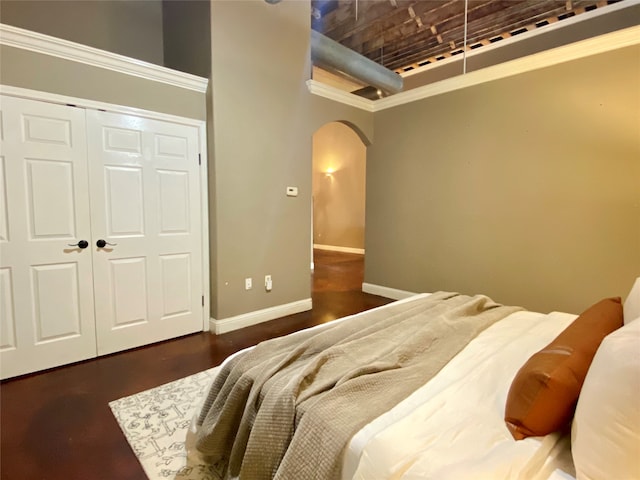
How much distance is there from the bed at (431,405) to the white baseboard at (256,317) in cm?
185

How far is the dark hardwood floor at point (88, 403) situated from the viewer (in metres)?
1.61

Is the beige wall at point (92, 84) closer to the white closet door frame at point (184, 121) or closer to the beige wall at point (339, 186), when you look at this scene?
the white closet door frame at point (184, 121)

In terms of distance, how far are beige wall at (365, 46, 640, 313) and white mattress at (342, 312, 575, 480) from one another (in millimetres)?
2487

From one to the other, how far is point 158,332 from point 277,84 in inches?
110

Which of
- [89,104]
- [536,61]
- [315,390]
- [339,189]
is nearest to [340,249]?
[339,189]

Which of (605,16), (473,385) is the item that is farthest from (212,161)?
(605,16)

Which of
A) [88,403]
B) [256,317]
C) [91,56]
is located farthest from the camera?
[256,317]

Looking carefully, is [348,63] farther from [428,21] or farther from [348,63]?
[428,21]

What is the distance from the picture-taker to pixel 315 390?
3.81 feet

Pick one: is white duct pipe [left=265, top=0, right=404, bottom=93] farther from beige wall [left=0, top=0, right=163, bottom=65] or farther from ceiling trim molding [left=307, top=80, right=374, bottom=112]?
beige wall [left=0, top=0, right=163, bottom=65]

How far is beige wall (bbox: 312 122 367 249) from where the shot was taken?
843cm

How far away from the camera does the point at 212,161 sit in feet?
10.5

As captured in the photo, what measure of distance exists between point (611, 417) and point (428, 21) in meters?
5.01

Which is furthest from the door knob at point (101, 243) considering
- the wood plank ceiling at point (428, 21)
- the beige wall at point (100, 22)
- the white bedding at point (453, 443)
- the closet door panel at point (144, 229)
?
the wood plank ceiling at point (428, 21)
